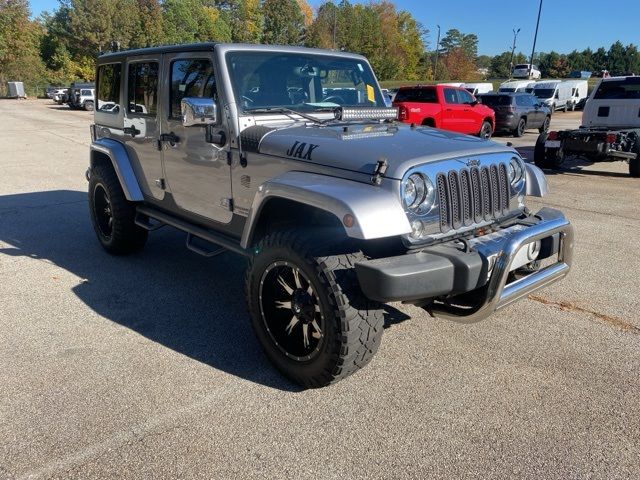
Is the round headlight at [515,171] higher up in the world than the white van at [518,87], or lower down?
lower down

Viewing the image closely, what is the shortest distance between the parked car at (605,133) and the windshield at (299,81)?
7.28 meters

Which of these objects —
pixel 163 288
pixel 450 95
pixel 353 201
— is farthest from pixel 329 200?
pixel 450 95

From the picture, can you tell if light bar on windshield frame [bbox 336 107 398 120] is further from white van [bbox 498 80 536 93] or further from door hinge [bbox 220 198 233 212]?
white van [bbox 498 80 536 93]

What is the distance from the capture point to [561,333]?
3689 millimetres

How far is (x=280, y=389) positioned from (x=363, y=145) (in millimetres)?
1489

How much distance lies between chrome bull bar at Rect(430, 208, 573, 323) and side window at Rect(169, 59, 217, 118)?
86.1 inches

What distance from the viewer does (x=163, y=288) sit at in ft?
14.9

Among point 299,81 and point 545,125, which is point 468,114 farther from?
point 299,81

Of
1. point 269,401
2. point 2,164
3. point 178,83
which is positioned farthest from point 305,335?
point 2,164

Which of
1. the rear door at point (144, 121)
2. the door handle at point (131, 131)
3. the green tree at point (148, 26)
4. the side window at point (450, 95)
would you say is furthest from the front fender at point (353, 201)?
the green tree at point (148, 26)

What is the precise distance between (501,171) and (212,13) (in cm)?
7791

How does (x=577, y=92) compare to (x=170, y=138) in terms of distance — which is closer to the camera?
(x=170, y=138)

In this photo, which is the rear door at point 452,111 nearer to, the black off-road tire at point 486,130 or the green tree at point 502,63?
the black off-road tire at point 486,130

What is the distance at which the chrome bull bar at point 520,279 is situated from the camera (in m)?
2.73
